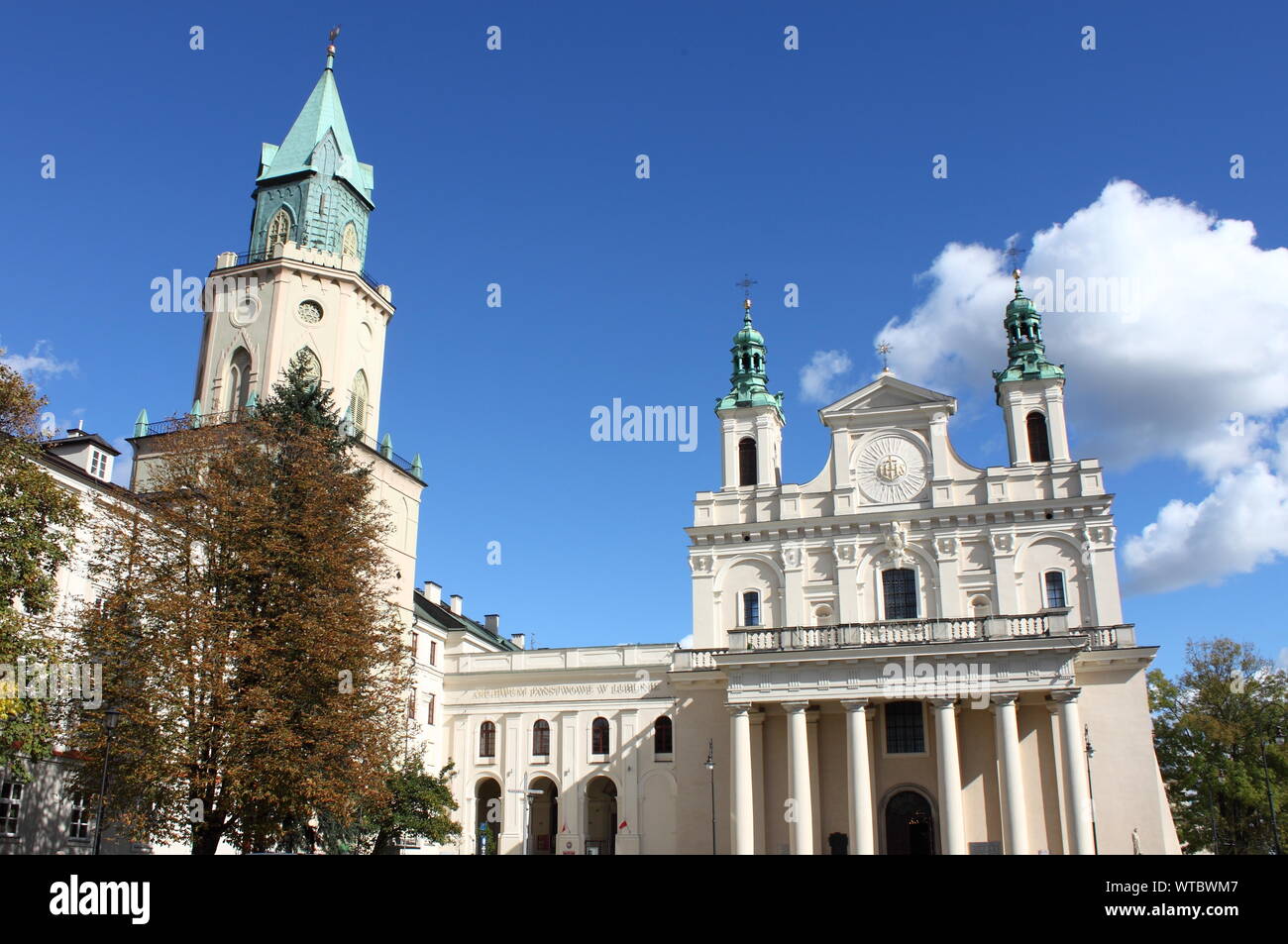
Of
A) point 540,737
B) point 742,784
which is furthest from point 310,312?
point 742,784

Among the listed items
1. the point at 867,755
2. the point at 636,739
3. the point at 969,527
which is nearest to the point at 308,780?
the point at 867,755

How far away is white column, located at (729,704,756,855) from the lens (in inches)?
1560

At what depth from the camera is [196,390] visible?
45.6 metres

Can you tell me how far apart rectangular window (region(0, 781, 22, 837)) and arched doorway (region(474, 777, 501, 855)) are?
21.6 metres

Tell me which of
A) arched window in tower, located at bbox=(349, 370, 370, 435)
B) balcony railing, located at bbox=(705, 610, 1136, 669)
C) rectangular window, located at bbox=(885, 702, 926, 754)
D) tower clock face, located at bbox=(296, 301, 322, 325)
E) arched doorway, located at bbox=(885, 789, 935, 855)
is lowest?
arched doorway, located at bbox=(885, 789, 935, 855)

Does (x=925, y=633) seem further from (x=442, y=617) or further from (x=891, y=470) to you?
(x=442, y=617)

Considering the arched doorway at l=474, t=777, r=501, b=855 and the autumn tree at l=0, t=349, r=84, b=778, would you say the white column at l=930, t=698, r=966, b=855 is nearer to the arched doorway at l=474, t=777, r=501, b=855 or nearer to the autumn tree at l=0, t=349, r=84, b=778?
the arched doorway at l=474, t=777, r=501, b=855

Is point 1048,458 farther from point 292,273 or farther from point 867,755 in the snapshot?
point 292,273

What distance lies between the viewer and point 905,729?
138 ft

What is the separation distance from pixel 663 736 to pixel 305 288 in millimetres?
25826

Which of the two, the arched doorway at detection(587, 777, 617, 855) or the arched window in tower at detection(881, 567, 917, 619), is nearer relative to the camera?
the arched window in tower at detection(881, 567, 917, 619)

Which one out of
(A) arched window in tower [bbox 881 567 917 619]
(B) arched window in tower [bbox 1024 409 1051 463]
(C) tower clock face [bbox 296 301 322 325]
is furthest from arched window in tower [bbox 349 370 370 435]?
(B) arched window in tower [bbox 1024 409 1051 463]

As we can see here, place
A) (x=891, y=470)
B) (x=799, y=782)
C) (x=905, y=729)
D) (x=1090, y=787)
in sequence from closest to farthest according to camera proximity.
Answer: (x=799, y=782), (x=1090, y=787), (x=905, y=729), (x=891, y=470)

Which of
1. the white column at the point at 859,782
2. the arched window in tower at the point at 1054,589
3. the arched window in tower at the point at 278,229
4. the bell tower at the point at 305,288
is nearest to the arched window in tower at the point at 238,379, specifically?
the bell tower at the point at 305,288
